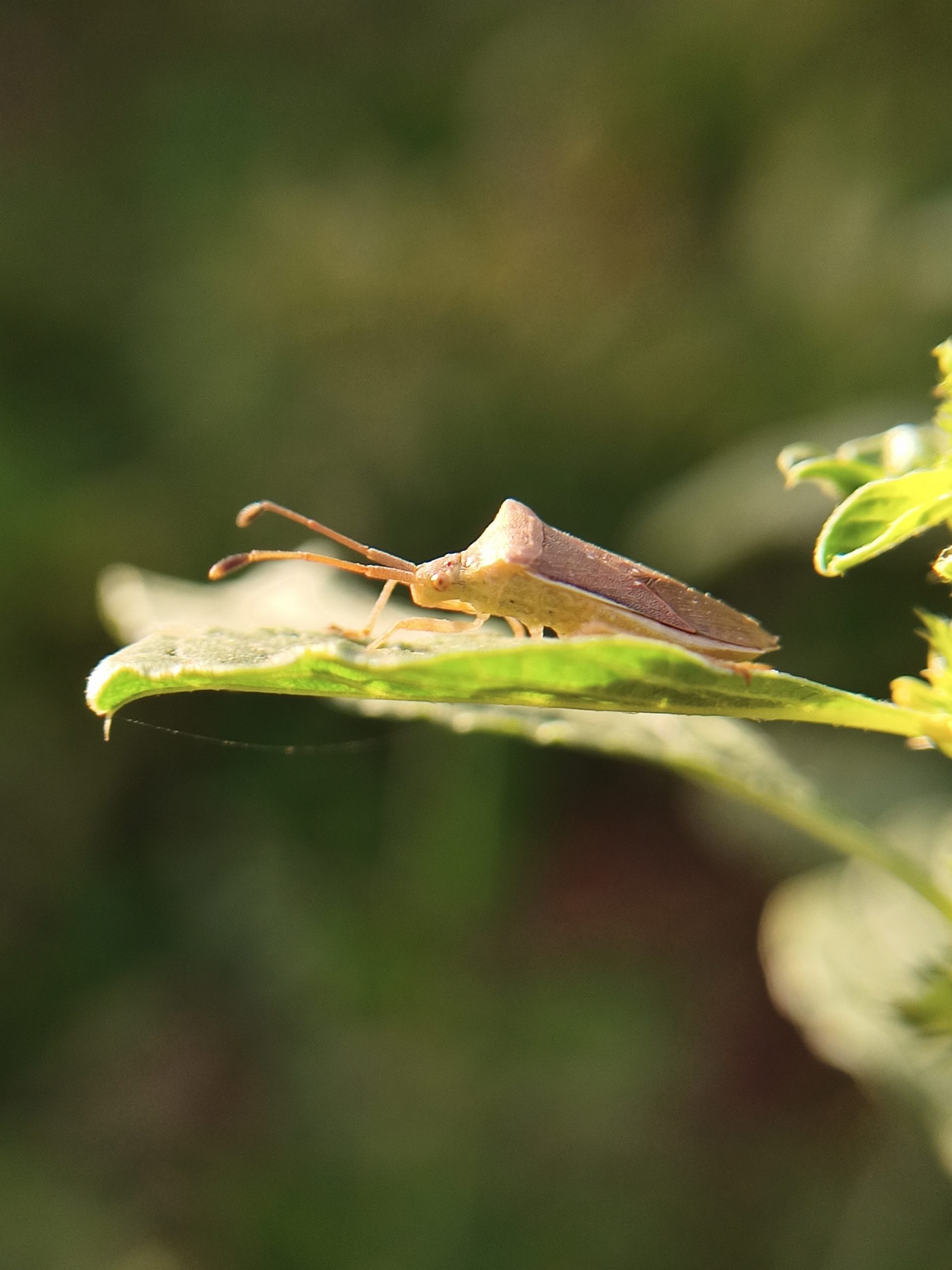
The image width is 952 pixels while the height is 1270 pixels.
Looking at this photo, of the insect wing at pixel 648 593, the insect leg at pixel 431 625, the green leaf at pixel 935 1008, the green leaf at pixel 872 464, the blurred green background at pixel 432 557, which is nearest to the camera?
the green leaf at pixel 872 464

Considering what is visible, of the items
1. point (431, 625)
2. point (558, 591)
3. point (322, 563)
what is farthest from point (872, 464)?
point (322, 563)

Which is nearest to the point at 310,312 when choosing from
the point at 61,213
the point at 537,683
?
the point at 61,213

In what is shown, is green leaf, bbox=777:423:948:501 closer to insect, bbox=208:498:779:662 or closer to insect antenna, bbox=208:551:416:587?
insect, bbox=208:498:779:662

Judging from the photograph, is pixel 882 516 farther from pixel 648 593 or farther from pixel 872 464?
pixel 648 593

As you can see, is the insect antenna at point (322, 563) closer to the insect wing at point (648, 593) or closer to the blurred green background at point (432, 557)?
the insect wing at point (648, 593)

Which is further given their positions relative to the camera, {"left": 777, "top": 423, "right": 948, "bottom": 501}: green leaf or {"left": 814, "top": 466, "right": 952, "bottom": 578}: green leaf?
{"left": 777, "top": 423, "right": 948, "bottom": 501}: green leaf

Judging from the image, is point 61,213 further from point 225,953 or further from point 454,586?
point 454,586

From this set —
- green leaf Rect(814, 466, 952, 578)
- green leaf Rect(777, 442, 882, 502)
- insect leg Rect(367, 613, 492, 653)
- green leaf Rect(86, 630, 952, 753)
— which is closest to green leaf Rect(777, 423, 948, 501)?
green leaf Rect(777, 442, 882, 502)

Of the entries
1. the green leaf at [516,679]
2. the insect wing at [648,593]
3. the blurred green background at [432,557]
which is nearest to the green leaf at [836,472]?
the green leaf at [516,679]

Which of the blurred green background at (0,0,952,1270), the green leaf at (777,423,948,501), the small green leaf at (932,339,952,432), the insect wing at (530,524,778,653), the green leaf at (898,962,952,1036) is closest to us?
the small green leaf at (932,339,952,432)
